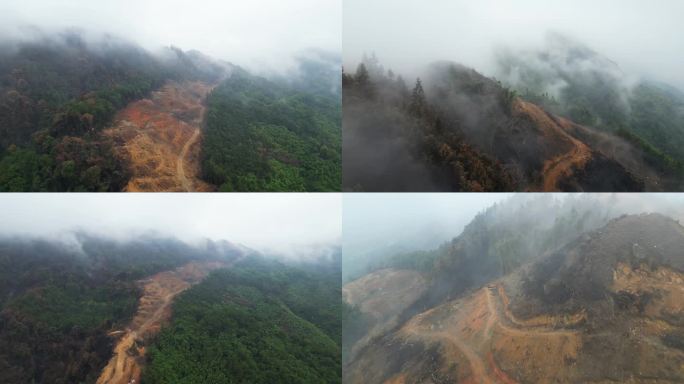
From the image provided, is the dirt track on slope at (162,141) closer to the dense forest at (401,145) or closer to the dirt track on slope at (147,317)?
the dirt track on slope at (147,317)

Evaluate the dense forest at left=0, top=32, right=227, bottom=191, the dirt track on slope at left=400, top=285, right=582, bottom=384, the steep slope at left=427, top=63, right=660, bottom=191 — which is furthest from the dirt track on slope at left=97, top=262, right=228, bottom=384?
the steep slope at left=427, top=63, right=660, bottom=191

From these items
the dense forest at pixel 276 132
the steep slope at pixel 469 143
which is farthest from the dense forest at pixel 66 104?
the steep slope at pixel 469 143

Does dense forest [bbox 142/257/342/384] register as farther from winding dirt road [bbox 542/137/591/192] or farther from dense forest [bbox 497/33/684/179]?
dense forest [bbox 497/33/684/179]

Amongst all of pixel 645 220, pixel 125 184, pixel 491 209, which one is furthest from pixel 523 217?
pixel 125 184

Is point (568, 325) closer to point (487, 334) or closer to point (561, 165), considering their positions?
point (487, 334)

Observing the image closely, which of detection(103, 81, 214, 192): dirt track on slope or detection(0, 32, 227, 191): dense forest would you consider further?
detection(103, 81, 214, 192): dirt track on slope
